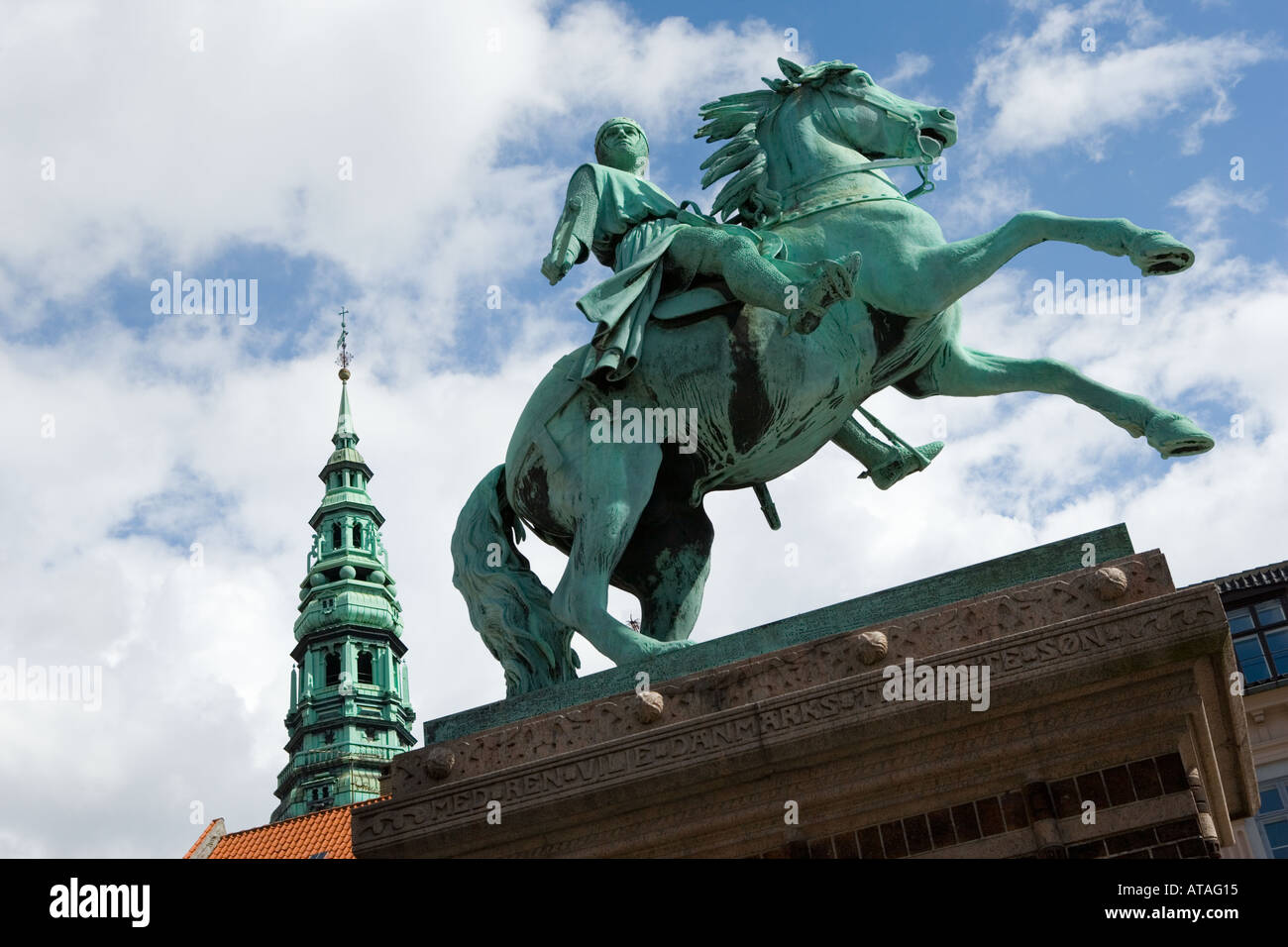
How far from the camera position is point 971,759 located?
308 inches

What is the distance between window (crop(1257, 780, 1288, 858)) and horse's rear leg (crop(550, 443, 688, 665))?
81.7 feet

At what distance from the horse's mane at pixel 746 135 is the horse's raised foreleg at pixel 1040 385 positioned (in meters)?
1.62

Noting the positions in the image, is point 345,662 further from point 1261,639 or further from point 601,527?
point 601,527

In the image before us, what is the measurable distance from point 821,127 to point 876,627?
172 inches

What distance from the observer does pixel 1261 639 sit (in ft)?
112

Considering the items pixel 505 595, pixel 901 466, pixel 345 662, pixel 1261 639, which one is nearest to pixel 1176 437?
pixel 901 466

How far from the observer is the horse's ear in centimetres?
1151

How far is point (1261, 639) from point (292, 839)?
25746mm

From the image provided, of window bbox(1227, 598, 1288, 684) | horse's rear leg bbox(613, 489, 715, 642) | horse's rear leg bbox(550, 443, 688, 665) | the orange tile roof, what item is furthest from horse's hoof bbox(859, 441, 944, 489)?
the orange tile roof

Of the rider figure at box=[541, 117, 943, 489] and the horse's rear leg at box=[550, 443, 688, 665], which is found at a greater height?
the rider figure at box=[541, 117, 943, 489]

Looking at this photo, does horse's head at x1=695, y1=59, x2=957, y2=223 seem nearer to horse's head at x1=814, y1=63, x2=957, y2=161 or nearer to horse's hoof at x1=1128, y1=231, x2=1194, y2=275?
horse's head at x1=814, y1=63, x2=957, y2=161

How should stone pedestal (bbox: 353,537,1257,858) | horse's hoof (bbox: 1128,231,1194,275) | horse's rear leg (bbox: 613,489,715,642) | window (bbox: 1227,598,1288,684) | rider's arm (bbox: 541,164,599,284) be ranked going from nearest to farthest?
stone pedestal (bbox: 353,537,1257,858)
horse's hoof (bbox: 1128,231,1194,275)
horse's rear leg (bbox: 613,489,715,642)
rider's arm (bbox: 541,164,599,284)
window (bbox: 1227,598,1288,684)

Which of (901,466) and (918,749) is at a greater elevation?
(901,466)
